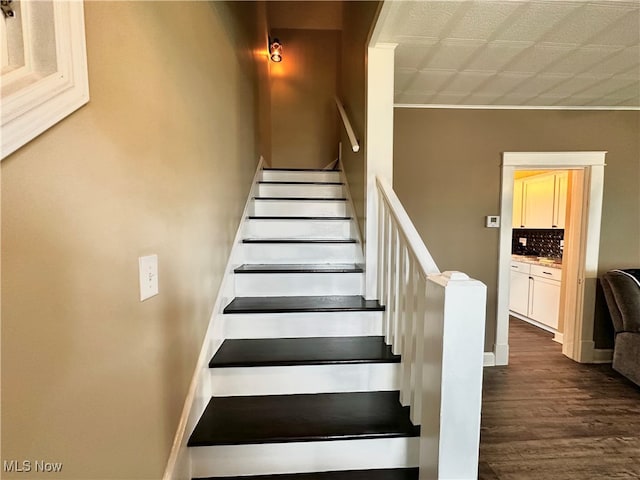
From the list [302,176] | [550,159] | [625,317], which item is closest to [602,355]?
[625,317]

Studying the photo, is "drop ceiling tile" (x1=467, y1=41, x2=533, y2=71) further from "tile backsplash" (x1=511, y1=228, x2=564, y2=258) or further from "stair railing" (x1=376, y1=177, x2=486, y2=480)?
"tile backsplash" (x1=511, y1=228, x2=564, y2=258)

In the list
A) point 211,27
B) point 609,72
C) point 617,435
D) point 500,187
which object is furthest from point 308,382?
point 609,72

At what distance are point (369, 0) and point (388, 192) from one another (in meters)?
1.16

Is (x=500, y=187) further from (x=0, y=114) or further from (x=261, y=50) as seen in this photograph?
→ (x=0, y=114)

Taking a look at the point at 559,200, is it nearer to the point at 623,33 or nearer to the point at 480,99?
the point at 480,99

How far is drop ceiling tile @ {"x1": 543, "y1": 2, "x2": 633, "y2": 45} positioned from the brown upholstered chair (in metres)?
2.15

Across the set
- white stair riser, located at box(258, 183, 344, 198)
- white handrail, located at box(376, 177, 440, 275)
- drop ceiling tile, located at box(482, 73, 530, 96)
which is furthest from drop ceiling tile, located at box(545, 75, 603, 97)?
white stair riser, located at box(258, 183, 344, 198)

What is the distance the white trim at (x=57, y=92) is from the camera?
48 centimetres

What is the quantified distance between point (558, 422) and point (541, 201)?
3546mm

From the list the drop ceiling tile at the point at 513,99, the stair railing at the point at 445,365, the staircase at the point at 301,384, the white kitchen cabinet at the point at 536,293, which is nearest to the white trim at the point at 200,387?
the staircase at the point at 301,384

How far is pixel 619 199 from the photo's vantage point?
301cm

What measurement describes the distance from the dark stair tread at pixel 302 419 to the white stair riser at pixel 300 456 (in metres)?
0.03

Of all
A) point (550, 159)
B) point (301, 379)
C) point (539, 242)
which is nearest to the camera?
point (301, 379)

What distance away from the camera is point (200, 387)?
1352 mm
